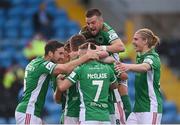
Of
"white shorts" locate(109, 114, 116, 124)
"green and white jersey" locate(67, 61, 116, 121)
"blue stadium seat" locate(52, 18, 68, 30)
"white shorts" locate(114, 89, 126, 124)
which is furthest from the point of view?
"blue stadium seat" locate(52, 18, 68, 30)

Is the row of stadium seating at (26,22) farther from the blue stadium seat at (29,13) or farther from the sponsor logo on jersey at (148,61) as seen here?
the sponsor logo on jersey at (148,61)

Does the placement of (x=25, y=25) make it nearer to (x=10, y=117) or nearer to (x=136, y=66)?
(x=10, y=117)

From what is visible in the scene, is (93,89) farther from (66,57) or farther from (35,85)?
(66,57)

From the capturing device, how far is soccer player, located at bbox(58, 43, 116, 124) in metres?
10.2

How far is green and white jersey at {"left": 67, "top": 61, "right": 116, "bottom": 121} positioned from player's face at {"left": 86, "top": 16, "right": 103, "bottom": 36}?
963mm

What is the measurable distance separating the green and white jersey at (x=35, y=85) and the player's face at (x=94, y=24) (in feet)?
2.45

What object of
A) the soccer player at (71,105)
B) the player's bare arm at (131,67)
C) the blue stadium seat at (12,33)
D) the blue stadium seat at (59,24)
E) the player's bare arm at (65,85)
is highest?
the blue stadium seat at (59,24)

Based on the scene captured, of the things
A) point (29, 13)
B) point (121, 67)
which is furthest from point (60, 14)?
point (121, 67)

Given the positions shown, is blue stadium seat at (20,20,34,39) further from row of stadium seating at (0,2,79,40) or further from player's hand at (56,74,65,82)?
player's hand at (56,74,65,82)

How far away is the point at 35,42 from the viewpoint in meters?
20.8

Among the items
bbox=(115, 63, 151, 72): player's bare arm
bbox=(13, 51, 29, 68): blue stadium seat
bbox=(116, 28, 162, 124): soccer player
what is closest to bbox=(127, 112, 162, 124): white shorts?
bbox=(116, 28, 162, 124): soccer player

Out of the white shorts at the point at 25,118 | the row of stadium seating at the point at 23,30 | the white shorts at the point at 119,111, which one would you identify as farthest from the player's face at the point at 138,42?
the row of stadium seating at the point at 23,30

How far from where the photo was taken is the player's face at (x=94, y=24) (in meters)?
11.0

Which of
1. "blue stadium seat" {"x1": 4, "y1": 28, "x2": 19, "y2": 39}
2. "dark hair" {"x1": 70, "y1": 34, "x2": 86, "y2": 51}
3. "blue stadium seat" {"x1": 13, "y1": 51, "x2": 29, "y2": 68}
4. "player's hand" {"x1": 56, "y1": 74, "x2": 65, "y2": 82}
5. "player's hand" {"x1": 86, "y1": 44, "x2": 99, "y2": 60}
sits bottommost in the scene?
"player's hand" {"x1": 56, "y1": 74, "x2": 65, "y2": 82}
